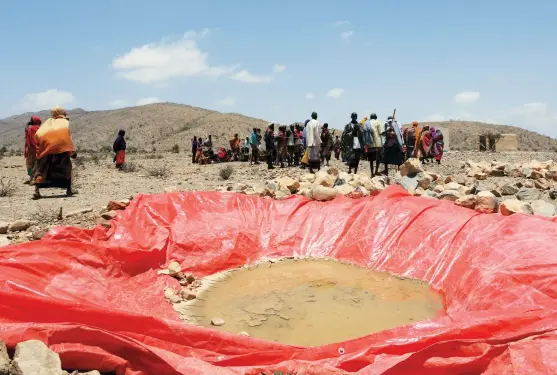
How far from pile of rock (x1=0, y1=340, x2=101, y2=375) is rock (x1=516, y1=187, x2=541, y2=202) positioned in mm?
5257

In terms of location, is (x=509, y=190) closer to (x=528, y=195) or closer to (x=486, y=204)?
(x=528, y=195)

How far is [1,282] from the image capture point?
2703 mm

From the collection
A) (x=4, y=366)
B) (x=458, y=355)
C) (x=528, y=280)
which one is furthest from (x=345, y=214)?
(x=4, y=366)

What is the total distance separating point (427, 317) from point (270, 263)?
1683 millimetres

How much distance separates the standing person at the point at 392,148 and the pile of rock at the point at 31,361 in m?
7.21

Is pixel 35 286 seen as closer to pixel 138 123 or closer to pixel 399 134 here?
pixel 399 134

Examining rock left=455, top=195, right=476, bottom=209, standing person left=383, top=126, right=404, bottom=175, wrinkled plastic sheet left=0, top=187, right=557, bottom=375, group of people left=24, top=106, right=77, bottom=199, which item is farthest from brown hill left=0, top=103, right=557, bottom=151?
wrinkled plastic sheet left=0, top=187, right=557, bottom=375

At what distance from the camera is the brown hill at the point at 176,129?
2891 centimetres

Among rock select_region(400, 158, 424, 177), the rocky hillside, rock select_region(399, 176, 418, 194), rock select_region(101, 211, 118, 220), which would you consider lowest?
rock select_region(101, 211, 118, 220)

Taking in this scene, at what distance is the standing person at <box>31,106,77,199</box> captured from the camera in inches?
266

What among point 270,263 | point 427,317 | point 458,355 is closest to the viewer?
point 458,355

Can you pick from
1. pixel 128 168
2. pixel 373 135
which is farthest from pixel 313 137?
pixel 128 168

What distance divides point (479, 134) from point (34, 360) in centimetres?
3023

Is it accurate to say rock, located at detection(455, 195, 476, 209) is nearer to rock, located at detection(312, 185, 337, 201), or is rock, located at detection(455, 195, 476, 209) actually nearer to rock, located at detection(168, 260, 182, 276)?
rock, located at detection(312, 185, 337, 201)
